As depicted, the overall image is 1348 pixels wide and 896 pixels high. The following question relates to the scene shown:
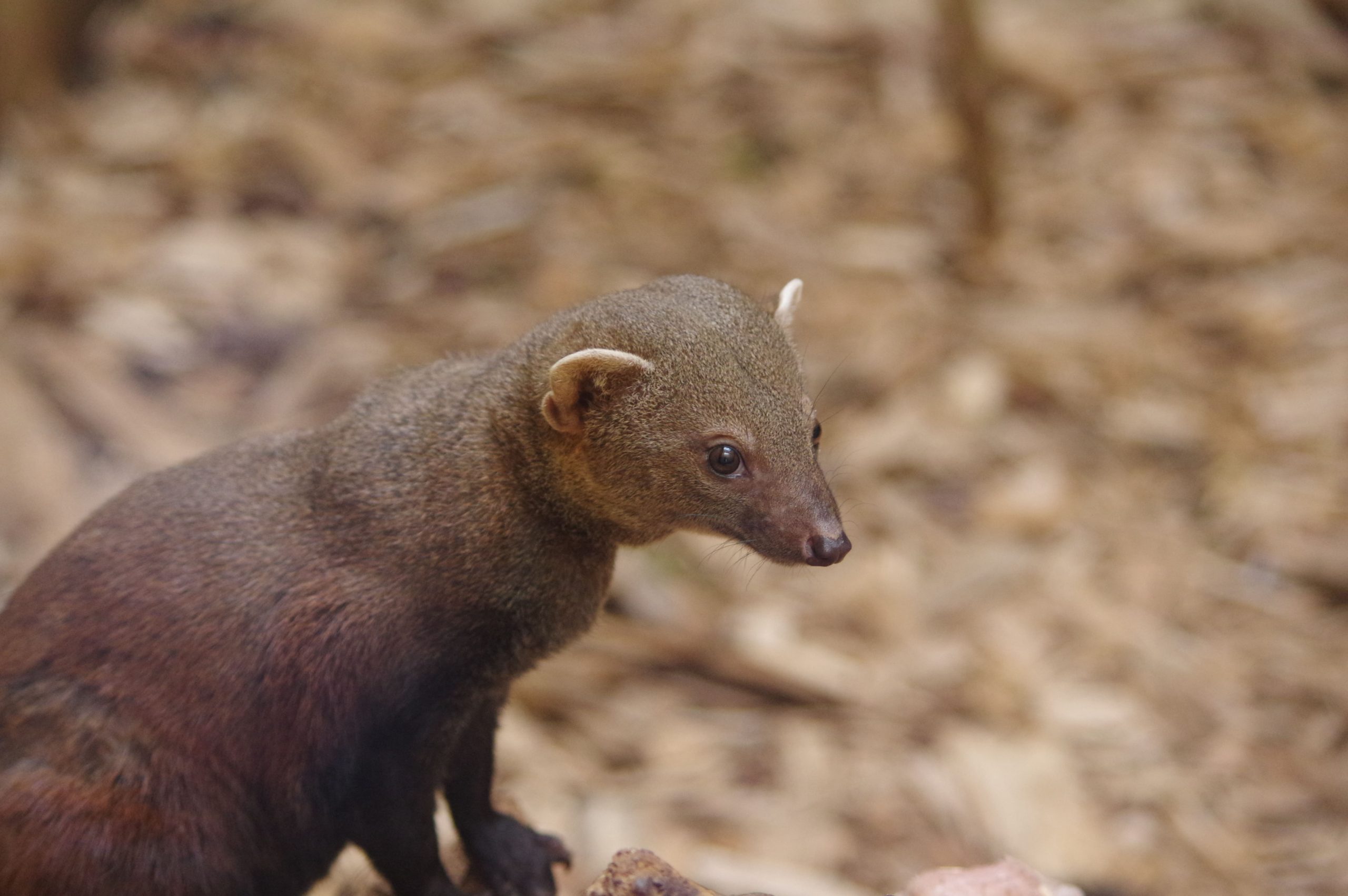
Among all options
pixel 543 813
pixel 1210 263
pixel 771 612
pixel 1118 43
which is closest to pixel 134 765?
pixel 543 813

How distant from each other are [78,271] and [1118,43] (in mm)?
8942

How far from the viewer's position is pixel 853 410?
957 centimetres

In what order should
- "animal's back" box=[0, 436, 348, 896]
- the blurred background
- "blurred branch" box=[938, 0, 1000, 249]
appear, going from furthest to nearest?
"blurred branch" box=[938, 0, 1000, 249] → the blurred background → "animal's back" box=[0, 436, 348, 896]

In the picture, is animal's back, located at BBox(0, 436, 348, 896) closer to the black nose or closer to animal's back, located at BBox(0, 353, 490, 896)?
animal's back, located at BBox(0, 353, 490, 896)

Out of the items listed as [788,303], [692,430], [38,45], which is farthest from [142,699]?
[38,45]

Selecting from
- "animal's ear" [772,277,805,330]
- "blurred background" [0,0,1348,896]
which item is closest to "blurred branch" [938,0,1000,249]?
"blurred background" [0,0,1348,896]

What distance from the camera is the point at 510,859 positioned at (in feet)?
16.8

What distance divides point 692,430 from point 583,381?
0.39 metres

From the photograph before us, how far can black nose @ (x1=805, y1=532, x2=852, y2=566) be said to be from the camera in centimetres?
448

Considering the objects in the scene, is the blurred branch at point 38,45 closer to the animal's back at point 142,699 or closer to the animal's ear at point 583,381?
the animal's back at point 142,699

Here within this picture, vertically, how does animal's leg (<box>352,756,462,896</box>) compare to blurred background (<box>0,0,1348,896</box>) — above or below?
below

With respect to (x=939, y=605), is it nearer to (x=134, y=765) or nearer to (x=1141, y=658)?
(x=1141, y=658)

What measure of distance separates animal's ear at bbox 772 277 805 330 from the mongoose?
11.7 inches

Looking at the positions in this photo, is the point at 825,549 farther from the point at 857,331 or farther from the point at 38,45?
the point at 38,45
